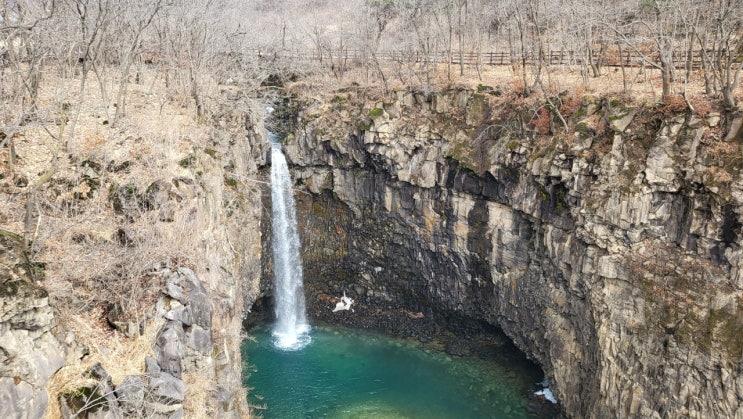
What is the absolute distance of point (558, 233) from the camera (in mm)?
20250

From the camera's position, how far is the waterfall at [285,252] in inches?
1126

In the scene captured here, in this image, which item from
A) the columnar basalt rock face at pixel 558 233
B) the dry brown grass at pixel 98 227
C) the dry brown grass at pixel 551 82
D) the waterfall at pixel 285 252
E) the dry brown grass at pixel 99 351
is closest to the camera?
the dry brown grass at pixel 99 351

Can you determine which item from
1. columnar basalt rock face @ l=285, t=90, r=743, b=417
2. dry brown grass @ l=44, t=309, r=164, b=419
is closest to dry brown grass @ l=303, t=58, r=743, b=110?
columnar basalt rock face @ l=285, t=90, r=743, b=417

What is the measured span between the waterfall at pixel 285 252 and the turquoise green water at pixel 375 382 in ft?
7.21

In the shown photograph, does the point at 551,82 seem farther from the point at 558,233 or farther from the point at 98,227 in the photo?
the point at 98,227

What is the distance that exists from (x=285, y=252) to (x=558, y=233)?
15.5 m

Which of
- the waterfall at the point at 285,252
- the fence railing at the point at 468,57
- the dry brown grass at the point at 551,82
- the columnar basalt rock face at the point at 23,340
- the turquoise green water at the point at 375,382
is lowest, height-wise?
the turquoise green water at the point at 375,382

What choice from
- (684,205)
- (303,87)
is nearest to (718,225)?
Answer: (684,205)

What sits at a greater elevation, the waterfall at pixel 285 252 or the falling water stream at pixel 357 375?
the waterfall at pixel 285 252

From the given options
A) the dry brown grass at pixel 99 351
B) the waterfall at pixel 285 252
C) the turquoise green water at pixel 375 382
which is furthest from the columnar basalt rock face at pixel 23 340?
the waterfall at pixel 285 252

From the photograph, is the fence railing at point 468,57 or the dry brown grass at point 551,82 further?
the fence railing at point 468,57

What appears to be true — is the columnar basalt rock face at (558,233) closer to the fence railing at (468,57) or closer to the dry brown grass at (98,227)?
the fence railing at (468,57)

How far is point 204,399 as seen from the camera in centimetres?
1188

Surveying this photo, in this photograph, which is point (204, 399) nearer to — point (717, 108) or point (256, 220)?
point (256, 220)
